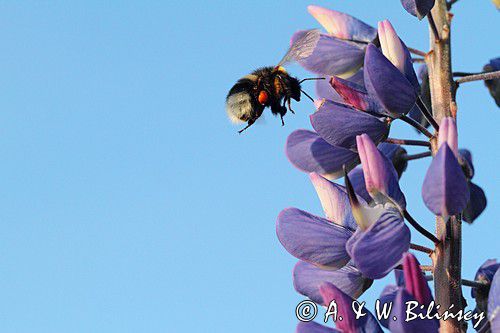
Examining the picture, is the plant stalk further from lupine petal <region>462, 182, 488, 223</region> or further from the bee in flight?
the bee in flight

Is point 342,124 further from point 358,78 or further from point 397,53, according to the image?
point 358,78

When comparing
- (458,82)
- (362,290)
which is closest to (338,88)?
(458,82)

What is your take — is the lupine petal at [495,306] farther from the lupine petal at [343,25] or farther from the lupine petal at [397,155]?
the lupine petal at [343,25]

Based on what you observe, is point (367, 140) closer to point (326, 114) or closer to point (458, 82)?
point (326, 114)

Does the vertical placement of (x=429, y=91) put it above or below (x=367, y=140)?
above

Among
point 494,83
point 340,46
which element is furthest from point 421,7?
point 494,83
